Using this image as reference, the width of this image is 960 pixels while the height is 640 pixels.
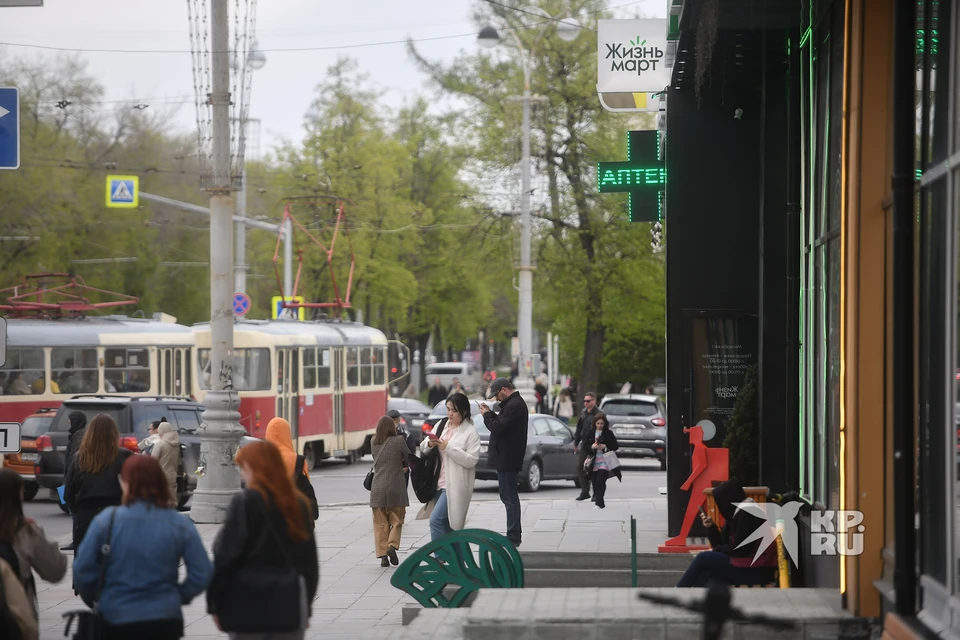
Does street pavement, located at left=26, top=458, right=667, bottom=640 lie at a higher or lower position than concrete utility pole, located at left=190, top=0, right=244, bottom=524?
lower

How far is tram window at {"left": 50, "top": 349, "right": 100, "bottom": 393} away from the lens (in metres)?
27.3

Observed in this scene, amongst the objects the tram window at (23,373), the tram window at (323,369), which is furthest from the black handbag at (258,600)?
the tram window at (323,369)

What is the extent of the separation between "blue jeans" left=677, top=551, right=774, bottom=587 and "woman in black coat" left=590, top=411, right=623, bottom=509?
383 inches

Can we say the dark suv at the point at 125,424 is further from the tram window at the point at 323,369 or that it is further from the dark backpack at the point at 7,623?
the dark backpack at the point at 7,623

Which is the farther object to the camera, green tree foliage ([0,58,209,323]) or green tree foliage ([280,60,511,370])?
green tree foliage ([280,60,511,370])

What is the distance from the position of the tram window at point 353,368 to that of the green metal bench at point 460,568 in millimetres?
22700

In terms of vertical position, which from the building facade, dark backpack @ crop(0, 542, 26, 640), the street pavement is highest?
the building facade

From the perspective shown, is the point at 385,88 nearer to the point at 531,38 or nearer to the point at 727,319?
the point at 531,38

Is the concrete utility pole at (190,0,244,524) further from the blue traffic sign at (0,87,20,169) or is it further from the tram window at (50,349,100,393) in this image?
the tram window at (50,349,100,393)

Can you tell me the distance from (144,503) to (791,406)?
6427 mm

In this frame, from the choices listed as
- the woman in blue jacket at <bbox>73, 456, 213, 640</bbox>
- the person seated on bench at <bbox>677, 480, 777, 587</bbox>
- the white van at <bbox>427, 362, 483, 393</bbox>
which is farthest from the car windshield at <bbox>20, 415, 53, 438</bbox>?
the white van at <bbox>427, 362, 483, 393</bbox>

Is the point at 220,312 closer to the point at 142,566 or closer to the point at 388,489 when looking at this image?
the point at 388,489

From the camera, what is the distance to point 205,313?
2245 inches

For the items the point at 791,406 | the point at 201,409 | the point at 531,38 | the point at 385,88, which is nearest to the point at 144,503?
the point at 791,406
